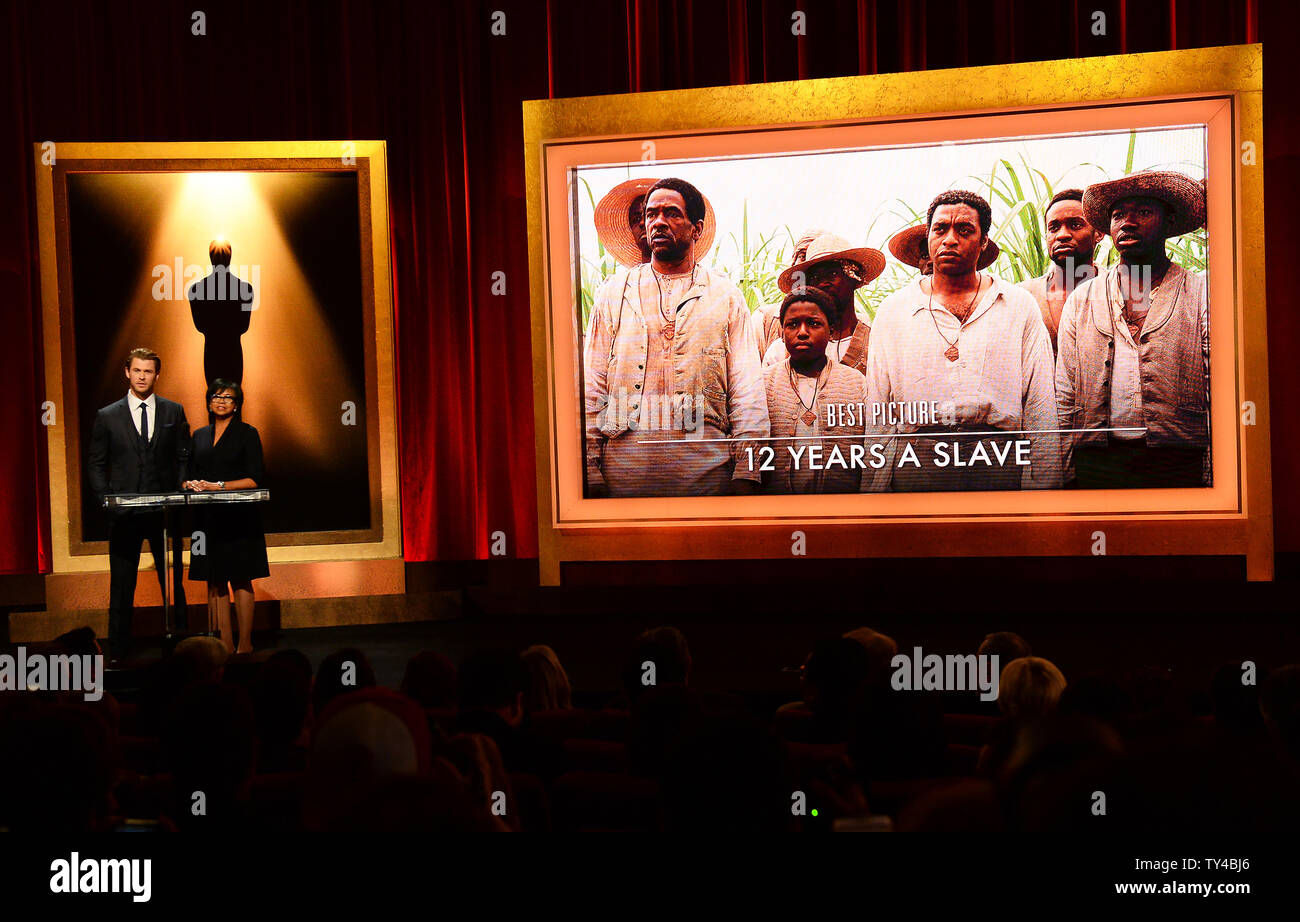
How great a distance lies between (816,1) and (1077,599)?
3683 millimetres

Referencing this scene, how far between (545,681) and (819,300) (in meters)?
3.90

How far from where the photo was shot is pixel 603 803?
6.40 ft

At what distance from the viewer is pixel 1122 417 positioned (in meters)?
6.01

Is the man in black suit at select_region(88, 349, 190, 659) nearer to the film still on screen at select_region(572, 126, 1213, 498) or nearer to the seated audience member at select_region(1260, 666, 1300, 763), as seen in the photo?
the film still on screen at select_region(572, 126, 1213, 498)

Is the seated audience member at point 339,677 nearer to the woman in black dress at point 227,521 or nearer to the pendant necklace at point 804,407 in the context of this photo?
the woman in black dress at point 227,521

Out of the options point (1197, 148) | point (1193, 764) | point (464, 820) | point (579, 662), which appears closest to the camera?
point (1193, 764)

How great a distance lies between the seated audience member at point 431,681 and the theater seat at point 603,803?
1035 mm

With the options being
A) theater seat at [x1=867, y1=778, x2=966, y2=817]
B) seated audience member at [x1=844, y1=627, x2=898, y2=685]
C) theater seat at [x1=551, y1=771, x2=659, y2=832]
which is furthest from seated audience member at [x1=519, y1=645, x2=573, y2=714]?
theater seat at [x1=867, y1=778, x2=966, y2=817]

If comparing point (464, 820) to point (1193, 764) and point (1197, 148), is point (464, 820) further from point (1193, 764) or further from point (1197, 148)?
point (1197, 148)

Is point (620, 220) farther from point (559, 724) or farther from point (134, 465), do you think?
point (559, 724)

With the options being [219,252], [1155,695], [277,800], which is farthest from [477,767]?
[219,252]

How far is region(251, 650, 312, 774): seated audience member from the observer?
2471 mm

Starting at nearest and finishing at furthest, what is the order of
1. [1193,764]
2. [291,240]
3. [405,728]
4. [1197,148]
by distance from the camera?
[1193,764] < [405,728] < [1197,148] < [291,240]

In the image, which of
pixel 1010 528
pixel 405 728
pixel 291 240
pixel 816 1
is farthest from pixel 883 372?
pixel 405 728
